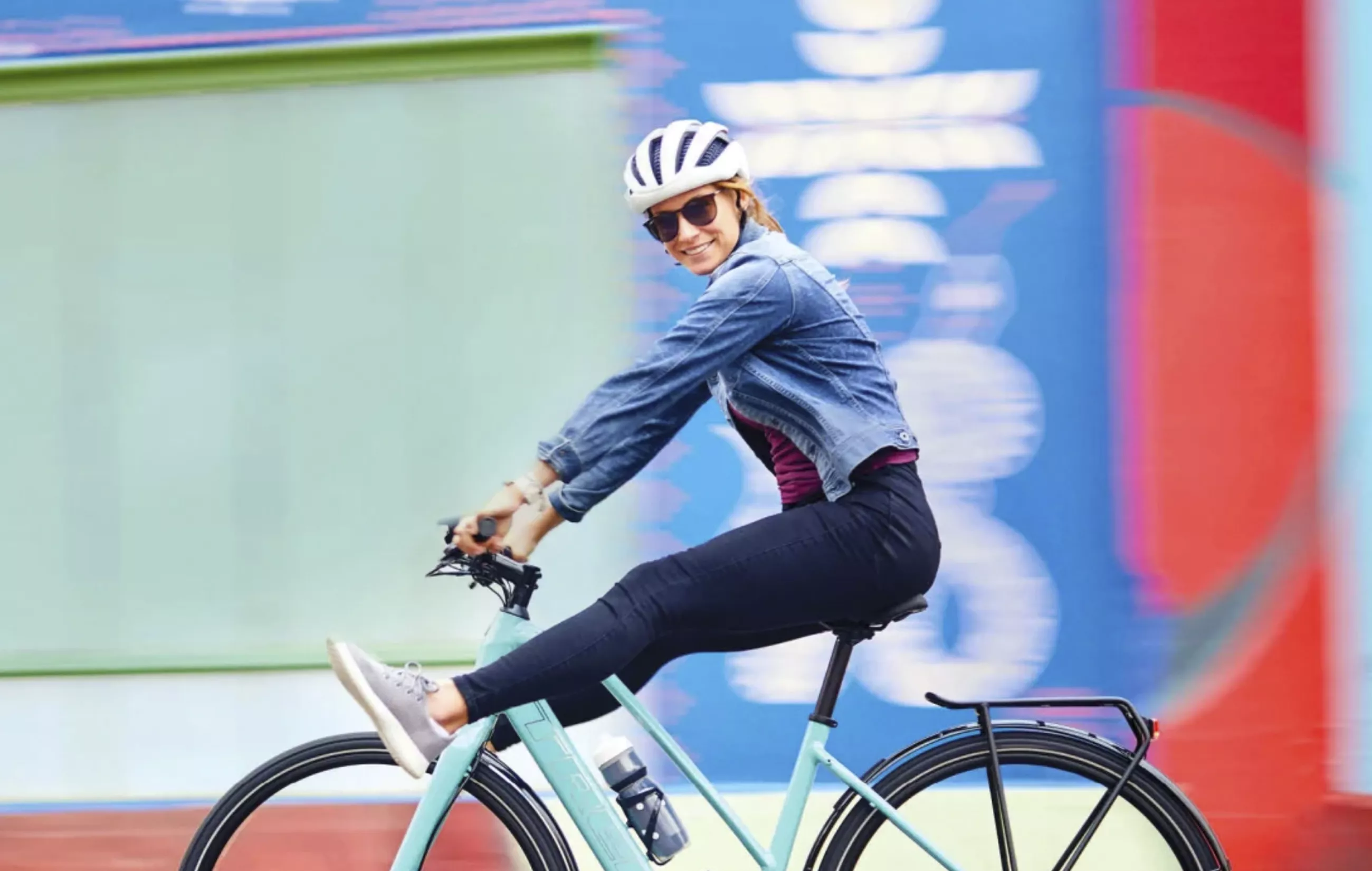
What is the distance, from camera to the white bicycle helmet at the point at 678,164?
2895mm

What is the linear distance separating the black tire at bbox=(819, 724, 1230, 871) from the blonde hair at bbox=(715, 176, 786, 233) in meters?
1.14

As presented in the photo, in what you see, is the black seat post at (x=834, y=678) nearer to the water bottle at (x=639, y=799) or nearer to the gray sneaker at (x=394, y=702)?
the water bottle at (x=639, y=799)

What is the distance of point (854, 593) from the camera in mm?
2826

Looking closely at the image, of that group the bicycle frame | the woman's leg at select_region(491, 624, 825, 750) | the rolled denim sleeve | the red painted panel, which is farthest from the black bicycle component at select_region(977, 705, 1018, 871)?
→ the red painted panel

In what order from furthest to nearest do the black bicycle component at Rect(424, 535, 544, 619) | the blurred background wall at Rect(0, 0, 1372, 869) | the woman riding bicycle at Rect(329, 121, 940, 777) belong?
the blurred background wall at Rect(0, 0, 1372, 869), the black bicycle component at Rect(424, 535, 544, 619), the woman riding bicycle at Rect(329, 121, 940, 777)

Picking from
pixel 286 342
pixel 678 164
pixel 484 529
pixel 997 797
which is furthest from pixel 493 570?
pixel 286 342

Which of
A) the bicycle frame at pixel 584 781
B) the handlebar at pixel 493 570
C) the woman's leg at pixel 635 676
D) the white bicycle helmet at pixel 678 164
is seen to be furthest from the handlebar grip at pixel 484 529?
the white bicycle helmet at pixel 678 164

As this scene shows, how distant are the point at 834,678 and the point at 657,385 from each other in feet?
2.32

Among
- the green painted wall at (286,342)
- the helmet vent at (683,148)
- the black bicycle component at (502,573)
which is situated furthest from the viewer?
the green painted wall at (286,342)

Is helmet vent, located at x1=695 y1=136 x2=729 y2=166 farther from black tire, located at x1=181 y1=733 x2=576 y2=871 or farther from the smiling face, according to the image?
black tire, located at x1=181 y1=733 x2=576 y2=871

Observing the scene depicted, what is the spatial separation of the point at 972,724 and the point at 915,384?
5.85 ft

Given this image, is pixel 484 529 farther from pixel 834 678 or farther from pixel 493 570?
pixel 834 678

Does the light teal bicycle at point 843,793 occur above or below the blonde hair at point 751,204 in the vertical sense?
below

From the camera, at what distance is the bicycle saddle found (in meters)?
2.87
